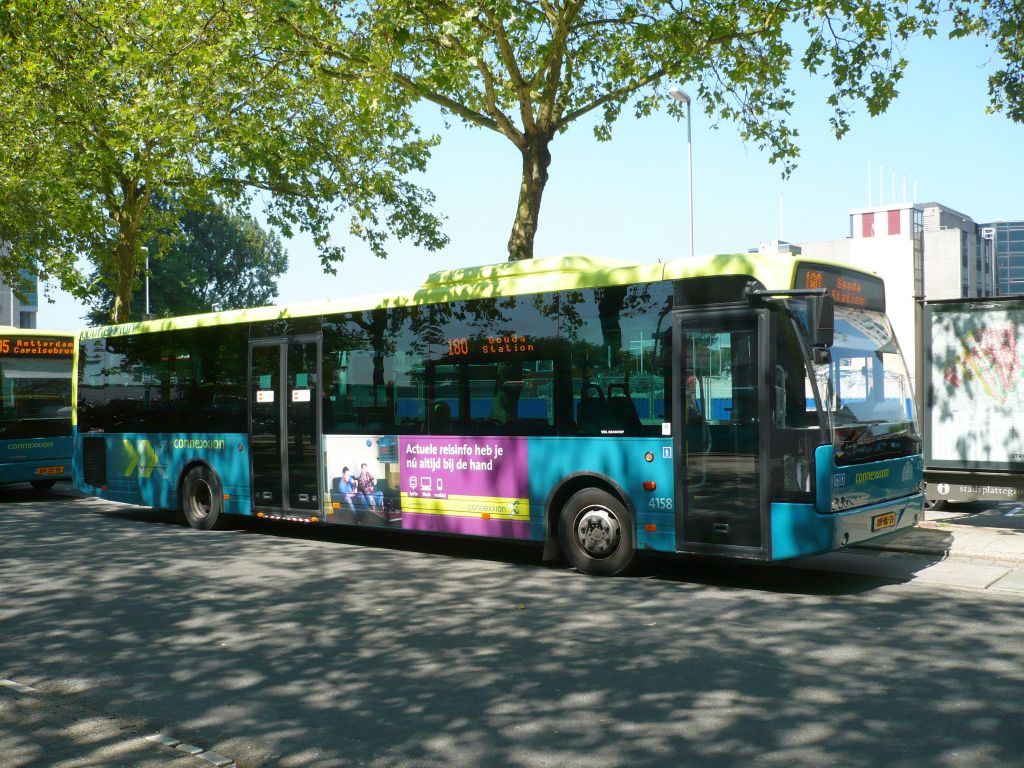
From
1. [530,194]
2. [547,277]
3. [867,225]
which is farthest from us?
[867,225]

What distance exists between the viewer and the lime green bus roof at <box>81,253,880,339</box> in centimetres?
880

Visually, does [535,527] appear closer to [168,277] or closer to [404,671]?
[404,671]

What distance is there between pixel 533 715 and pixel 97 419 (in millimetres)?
12233

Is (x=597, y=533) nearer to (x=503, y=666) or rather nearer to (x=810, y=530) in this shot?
(x=810, y=530)

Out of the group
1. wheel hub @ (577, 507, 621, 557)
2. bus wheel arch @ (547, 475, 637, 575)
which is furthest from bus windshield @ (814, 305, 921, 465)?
wheel hub @ (577, 507, 621, 557)

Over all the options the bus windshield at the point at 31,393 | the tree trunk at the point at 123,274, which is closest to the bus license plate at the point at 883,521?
the bus windshield at the point at 31,393

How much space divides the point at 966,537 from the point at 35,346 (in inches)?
626

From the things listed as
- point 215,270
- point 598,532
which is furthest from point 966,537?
point 215,270

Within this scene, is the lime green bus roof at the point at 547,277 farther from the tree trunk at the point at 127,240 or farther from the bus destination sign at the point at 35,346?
the tree trunk at the point at 127,240

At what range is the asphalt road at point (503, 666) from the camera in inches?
198

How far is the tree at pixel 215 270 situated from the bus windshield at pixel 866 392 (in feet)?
184

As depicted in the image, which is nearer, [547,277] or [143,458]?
[547,277]

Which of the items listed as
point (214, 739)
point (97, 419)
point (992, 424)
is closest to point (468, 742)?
point (214, 739)

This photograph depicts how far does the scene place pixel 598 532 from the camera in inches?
386
